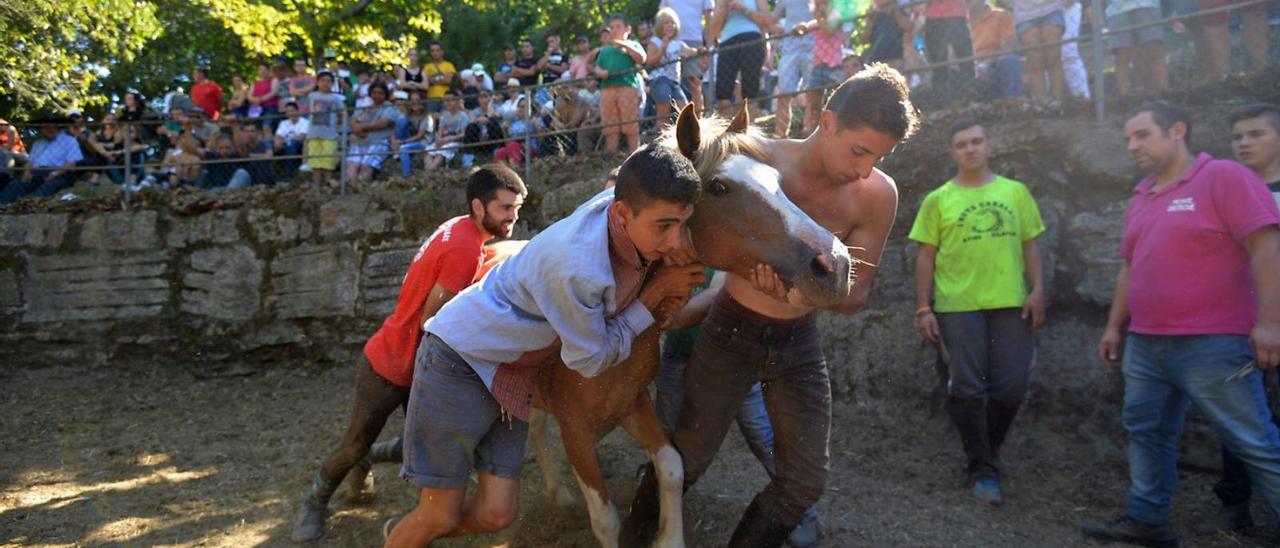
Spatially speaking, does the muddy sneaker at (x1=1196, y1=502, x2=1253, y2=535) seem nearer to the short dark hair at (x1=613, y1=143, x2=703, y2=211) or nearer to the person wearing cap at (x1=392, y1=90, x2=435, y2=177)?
the short dark hair at (x1=613, y1=143, x2=703, y2=211)

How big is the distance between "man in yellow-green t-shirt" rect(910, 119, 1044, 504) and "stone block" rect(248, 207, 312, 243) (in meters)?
5.79

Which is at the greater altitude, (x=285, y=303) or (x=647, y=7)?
(x=647, y=7)

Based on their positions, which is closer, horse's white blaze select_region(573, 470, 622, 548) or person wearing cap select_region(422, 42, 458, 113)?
horse's white blaze select_region(573, 470, 622, 548)

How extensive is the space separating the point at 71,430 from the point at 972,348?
658 cm

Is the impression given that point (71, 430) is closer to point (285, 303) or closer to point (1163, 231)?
point (285, 303)

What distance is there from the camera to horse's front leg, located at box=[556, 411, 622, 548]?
137 inches

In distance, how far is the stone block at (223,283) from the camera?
27.6 ft

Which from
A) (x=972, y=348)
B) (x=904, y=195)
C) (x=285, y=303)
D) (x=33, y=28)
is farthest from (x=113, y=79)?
(x=972, y=348)

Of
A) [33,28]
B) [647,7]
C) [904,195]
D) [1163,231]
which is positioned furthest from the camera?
[647,7]

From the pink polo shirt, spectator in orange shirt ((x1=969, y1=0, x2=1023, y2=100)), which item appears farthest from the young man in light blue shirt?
spectator in orange shirt ((x1=969, y1=0, x2=1023, y2=100))

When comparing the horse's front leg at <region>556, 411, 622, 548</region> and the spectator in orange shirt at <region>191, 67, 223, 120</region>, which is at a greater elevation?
the spectator in orange shirt at <region>191, 67, 223, 120</region>

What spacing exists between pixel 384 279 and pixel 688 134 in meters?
5.72

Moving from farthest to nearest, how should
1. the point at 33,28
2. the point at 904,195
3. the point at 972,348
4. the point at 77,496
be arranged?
the point at 33,28
the point at 904,195
the point at 77,496
the point at 972,348

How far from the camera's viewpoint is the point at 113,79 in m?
16.8
